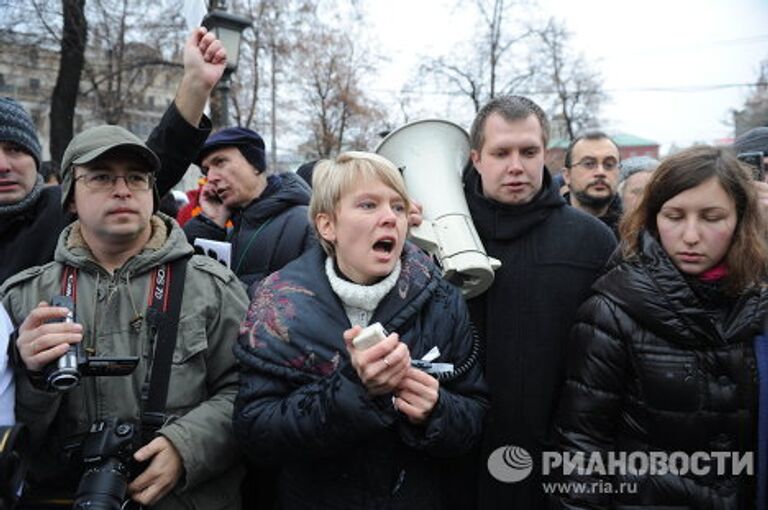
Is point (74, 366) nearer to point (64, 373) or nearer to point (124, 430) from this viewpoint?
point (64, 373)

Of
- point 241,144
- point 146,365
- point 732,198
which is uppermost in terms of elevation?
point 241,144

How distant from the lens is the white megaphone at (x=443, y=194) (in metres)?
2.22

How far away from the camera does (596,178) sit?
4543 millimetres

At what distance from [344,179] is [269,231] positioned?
1.21 metres

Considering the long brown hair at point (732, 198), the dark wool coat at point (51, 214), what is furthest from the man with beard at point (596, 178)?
the dark wool coat at point (51, 214)

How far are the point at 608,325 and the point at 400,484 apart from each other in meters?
0.84

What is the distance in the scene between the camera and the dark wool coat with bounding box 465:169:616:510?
2.29 meters

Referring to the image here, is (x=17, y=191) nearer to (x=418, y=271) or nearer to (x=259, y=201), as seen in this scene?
(x=259, y=201)

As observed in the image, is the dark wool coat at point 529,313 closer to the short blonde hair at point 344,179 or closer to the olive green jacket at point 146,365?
the short blonde hair at point 344,179

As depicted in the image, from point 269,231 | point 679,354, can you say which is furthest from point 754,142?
point 269,231

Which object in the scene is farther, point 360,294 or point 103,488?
point 360,294

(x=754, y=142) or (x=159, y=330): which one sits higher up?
(x=754, y=142)

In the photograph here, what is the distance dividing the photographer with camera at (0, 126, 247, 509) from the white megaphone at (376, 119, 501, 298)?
791 millimetres

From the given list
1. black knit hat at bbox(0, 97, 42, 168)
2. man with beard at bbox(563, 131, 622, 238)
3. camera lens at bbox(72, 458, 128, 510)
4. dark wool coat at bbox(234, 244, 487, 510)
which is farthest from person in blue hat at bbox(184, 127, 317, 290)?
man with beard at bbox(563, 131, 622, 238)
